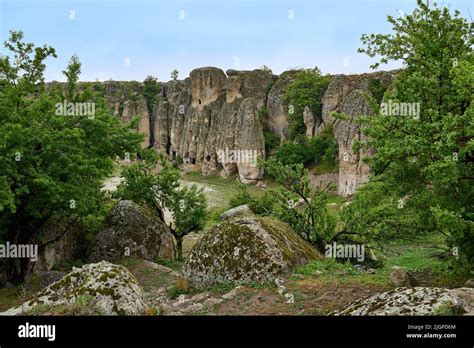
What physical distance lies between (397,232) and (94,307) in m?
12.3

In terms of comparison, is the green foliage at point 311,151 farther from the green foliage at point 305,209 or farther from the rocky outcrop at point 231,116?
the green foliage at point 305,209

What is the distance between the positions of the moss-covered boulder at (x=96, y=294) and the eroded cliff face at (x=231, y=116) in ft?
135

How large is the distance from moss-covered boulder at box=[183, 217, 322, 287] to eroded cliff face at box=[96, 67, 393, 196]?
34.8 m

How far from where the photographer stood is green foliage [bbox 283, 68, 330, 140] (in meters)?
64.8

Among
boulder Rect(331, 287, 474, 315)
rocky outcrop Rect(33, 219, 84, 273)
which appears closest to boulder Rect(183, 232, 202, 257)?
rocky outcrop Rect(33, 219, 84, 273)

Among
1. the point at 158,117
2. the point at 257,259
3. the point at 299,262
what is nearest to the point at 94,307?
the point at 257,259

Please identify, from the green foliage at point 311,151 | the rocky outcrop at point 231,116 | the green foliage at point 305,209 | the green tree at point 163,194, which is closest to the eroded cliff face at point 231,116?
the rocky outcrop at point 231,116

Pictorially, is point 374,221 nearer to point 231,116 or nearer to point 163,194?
point 163,194

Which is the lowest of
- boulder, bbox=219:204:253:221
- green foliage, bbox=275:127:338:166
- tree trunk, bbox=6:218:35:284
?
boulder, bbox=219:204:253:221

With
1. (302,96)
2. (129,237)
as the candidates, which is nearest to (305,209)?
(129,237)

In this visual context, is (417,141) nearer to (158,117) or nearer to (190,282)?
(190,282)

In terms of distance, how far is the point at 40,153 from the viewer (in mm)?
19000

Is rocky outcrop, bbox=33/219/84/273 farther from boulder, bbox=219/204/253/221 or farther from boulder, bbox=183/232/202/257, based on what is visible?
boulder, bbox=219/204/253/221

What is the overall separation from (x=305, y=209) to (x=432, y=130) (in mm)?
8436
